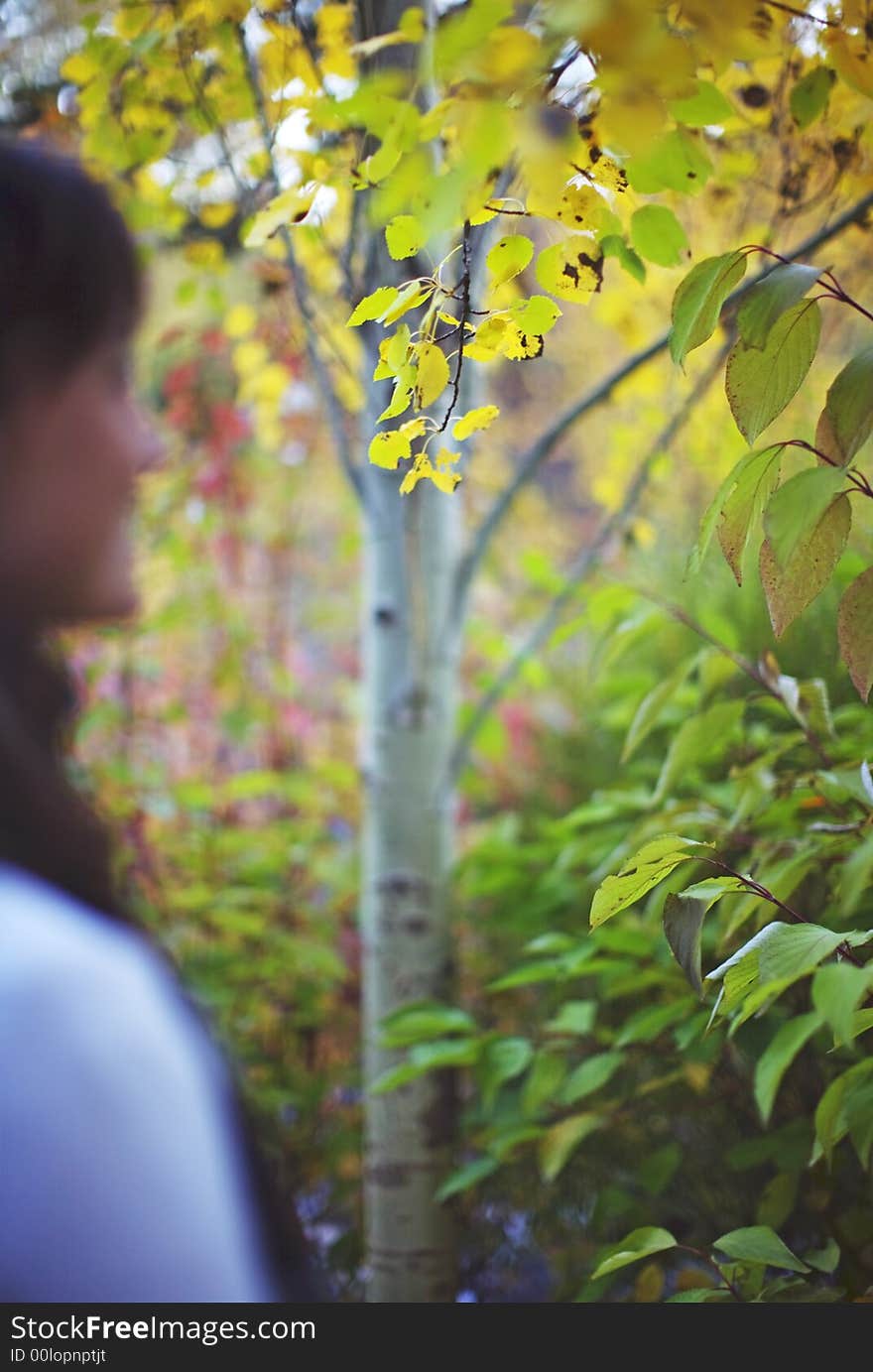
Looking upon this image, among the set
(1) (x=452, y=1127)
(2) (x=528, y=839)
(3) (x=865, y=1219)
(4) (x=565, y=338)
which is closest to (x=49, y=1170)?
(3) (x=865, y=1219)

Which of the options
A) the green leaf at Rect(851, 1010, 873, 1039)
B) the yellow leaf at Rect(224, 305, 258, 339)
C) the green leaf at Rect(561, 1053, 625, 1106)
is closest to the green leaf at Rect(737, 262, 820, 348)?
the green leaf at Rect(851, 1010, 873, 1039)

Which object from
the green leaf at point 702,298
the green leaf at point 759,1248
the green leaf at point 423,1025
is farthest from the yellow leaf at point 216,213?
the green leaf at point 759,1248

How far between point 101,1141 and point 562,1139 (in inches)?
22.8

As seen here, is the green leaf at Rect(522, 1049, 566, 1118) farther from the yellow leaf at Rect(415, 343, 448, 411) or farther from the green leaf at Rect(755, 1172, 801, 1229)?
the yellow leaf at Rect(415, 343, 448, 411)

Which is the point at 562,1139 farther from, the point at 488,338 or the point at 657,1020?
the point at 488,338

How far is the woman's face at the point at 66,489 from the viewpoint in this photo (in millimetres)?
584

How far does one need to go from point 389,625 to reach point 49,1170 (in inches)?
32.3

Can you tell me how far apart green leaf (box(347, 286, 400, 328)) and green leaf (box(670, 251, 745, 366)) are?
157 mm

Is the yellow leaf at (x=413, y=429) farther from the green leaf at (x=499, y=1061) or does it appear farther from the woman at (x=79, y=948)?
the green leaf at (x=499, y=1061)

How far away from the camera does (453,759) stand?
1182mm

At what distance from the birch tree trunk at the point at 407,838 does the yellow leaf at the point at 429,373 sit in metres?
0.55

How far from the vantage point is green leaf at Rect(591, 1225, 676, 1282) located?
0.60 meters

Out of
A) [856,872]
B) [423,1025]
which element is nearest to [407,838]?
[423,1025]

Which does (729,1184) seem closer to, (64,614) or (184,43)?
(64,614)
